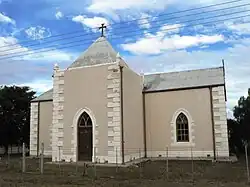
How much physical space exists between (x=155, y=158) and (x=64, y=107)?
713 cm

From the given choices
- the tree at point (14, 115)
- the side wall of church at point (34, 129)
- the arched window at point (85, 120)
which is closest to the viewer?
the arched window at point (85, 120)

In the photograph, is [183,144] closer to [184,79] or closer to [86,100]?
[184,79]

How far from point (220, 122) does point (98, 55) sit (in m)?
9.14

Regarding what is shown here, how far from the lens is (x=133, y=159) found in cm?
1922

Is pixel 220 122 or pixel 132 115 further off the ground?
pixel 132 115

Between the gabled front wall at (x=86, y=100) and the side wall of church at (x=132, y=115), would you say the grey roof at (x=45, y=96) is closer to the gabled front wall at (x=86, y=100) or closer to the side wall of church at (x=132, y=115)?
the gabled front wall at (x=86, y=100)

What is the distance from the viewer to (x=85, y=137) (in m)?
18.9

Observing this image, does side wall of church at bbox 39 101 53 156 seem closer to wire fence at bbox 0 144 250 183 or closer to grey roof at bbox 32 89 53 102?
grey roof at bbox 32 89 53 102

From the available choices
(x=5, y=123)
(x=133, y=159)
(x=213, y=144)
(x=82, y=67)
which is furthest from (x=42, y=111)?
(x=213, y=144)

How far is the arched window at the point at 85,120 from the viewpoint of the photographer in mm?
18969

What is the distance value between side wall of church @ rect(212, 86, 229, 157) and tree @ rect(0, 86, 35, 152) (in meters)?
18.4

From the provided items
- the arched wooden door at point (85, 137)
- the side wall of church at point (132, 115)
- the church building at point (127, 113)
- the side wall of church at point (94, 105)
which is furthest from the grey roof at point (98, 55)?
the arched wooden door at point (85, 137)

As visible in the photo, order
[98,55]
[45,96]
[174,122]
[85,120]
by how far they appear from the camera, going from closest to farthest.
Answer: [85,120] < [98,55] < [174,122] < [45,96]

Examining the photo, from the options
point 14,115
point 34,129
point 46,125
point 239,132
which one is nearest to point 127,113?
point 46,125
